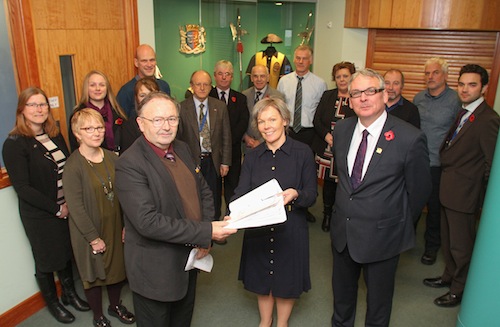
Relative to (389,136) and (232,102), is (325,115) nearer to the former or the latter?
(232,102)

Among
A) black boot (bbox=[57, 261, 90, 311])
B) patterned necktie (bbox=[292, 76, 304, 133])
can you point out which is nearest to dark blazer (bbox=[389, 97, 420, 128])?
patterned necktie (bbox=[292, 76, 304, 133])

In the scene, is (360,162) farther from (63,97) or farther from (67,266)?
(63,97)

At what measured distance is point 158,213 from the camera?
209cm

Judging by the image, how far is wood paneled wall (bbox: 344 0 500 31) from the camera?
4.46 m

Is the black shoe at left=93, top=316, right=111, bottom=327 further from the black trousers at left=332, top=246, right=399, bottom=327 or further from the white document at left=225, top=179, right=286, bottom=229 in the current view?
the black trousers at left=332, top=246, right=399, bottom=327

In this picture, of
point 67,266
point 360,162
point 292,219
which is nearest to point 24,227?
point 67,266

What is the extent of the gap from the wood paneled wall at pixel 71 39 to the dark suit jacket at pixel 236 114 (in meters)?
0.97

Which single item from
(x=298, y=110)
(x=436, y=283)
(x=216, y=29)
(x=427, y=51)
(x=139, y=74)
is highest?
(x=216, y=29)

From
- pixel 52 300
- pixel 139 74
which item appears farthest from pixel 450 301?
pixel 139 74

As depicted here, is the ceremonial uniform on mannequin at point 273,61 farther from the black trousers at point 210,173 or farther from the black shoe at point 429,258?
the black shoe at point 429,258

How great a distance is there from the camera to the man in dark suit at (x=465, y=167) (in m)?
3.17

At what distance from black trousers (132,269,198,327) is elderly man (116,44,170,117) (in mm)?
1876

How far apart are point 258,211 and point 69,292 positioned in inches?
76.0

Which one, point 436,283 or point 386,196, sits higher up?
point 386,196
